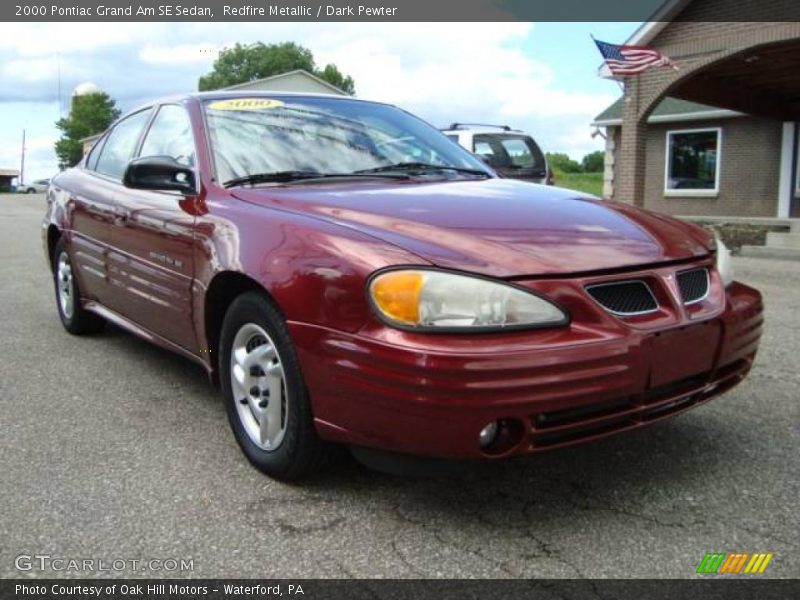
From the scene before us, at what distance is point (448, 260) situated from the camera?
2422mm

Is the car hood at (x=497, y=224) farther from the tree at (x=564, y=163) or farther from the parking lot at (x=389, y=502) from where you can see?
the tree at (x=564, y=163)

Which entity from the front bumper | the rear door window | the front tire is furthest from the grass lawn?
the front bumper

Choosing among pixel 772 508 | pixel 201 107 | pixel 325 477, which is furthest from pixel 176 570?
pixel 201 107

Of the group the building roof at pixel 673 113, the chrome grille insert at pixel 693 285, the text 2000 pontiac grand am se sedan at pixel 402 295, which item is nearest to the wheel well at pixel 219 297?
the text 2000 pontiac grand am se sedan at pixel 402 295

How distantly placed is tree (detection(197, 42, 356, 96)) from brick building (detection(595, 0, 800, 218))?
70.5m

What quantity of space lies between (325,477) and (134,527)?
708 mm

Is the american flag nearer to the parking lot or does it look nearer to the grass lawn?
the grass lawn

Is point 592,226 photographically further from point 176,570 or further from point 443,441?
point 176,570

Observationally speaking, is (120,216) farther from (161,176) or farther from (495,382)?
(495,382)

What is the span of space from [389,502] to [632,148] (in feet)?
41.8

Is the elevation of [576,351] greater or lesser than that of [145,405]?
greater

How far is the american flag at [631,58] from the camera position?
511 inches

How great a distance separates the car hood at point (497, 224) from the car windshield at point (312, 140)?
234 millimetres

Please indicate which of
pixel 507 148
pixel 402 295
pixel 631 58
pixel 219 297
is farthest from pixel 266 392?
pixel 631 58
